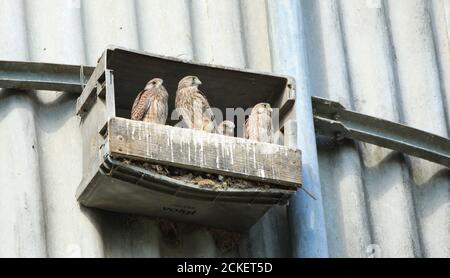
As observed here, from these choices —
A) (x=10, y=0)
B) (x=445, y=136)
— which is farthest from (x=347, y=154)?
(x=10, y=0)

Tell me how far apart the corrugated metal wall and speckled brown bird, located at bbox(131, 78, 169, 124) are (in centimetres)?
53

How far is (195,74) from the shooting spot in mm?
11445

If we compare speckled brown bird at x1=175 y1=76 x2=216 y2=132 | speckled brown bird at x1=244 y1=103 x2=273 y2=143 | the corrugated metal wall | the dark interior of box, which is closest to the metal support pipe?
the corrugated metal wall

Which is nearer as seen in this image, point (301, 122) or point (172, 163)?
point (172, 163)

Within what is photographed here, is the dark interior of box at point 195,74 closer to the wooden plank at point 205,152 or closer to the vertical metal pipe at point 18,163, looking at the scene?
the vertical metal pipe at point 18,163

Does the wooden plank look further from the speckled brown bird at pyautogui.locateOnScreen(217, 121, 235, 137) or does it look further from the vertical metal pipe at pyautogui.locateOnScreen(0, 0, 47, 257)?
the vertical metal pipe at pyautogui.locateOnScreen(0, 0, 47, 257)

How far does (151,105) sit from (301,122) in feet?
3.86

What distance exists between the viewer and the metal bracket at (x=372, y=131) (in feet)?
38.8

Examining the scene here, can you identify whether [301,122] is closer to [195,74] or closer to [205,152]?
[195,74]

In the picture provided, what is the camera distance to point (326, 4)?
41.0 ft

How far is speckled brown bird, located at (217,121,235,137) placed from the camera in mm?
11180

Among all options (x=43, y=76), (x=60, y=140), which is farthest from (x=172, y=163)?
(x=43, y=76)

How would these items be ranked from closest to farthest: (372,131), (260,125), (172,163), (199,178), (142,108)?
(172,163)
(199,178)
(142,108)
(260,125)
(372,131)

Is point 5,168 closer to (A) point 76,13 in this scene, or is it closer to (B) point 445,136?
(A) point 76,13
